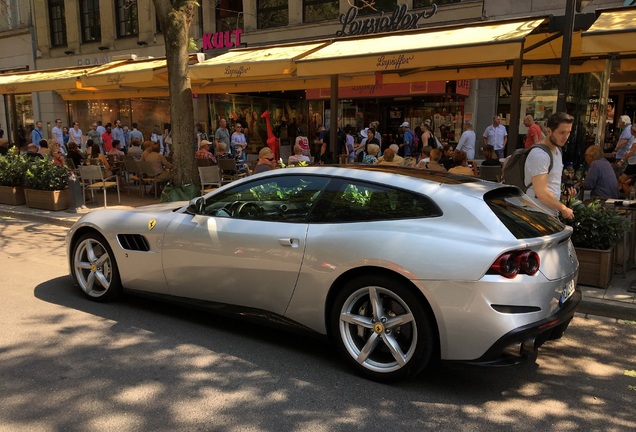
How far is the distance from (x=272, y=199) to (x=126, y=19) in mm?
23156

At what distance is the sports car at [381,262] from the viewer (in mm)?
3143

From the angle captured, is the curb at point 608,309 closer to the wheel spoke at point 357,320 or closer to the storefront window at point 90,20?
the wheel spoke at point 357,320

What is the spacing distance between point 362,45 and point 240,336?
6.33 meters

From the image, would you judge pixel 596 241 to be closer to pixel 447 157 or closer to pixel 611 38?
pixel 611 38

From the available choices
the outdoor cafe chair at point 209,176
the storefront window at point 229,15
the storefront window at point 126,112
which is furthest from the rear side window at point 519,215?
the storefront window at point 126,112

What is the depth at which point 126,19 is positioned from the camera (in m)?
23.6

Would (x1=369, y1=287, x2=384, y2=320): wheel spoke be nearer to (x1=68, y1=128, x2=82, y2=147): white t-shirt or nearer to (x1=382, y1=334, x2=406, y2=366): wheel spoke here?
(x1=382, y1=334, x2=406, y2=366): wheel spoke

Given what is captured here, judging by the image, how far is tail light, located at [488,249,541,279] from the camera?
310 cm

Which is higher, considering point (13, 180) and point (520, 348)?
point (13, 180)

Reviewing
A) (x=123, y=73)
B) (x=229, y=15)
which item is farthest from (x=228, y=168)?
(x=229, y=15)

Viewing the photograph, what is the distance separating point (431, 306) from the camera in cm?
325

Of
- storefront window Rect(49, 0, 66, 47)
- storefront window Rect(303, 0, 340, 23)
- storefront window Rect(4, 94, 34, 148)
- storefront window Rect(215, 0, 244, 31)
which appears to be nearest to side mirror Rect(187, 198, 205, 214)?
storefront window Rect(303, 0, 340, 23)

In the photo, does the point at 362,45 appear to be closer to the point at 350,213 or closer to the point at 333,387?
the point at 350,213

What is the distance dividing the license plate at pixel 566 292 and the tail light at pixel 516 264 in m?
0.38
